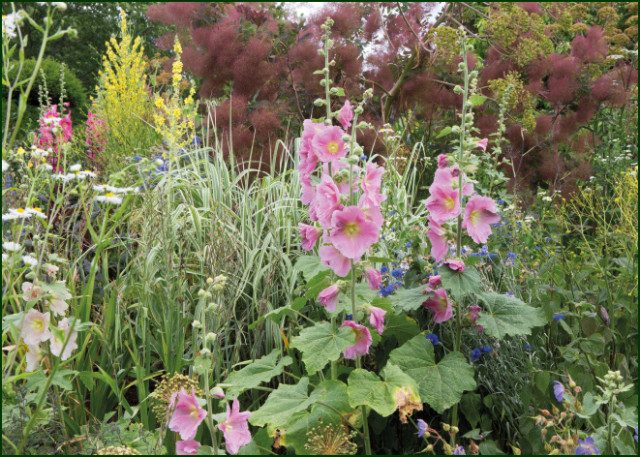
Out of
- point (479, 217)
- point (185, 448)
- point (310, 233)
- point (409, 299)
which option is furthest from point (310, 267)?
point (185, 448)

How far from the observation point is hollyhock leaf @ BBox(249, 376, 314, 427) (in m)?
1.49

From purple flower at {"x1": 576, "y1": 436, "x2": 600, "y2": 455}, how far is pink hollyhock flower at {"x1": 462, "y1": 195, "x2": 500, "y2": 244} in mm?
624

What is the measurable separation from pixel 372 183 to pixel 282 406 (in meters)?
0.71

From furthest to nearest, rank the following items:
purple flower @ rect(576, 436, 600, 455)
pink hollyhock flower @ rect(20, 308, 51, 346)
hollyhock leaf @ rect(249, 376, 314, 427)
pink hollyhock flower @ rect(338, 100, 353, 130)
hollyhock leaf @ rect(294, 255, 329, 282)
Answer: hollyhock leaf @ rect(294, 255, 329, 282), pink hollyhock flower @ rect(338, 100, 353, 130), pink hollyhock flower @ rect(20, 308, 51, 346), hollyhock leaf @ rect(249, 376, 314, 427), purple flower @ rect(576, 436, 600, 455)

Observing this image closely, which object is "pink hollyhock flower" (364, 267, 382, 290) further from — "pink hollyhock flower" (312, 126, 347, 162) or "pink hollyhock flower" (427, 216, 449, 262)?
"pink hollyhock flower" (312, 126, 347, 162)

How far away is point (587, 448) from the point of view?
1.38m

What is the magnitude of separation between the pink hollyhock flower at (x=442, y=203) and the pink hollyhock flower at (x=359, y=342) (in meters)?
0.41

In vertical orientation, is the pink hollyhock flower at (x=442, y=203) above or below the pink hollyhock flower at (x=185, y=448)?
above

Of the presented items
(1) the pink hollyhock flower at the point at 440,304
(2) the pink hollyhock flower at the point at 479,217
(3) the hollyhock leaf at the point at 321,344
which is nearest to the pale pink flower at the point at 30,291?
(3) the hollyhock leaf at the point at 321,344

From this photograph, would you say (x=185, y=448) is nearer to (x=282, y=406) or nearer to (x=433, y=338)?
(x=282, y=406)

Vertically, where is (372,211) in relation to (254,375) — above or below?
above

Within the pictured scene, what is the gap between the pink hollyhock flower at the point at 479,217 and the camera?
1658mm

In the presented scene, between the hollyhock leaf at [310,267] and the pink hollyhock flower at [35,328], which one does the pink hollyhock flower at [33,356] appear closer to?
the pink hollyhock flower at [35,328]

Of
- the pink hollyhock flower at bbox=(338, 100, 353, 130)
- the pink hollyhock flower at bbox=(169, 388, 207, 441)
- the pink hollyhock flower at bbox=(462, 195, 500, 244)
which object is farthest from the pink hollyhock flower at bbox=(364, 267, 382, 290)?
the pink hollyhock flower at bbox=(169, 388, 207, 441)
